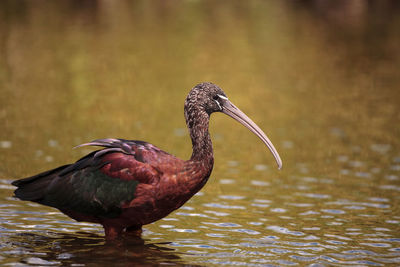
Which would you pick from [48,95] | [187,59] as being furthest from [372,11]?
[48,95]

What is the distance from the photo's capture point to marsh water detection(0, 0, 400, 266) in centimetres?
925

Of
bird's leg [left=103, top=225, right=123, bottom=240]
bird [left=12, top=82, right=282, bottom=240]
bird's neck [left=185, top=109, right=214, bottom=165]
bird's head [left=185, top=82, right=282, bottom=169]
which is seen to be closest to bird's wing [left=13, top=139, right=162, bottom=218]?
bird [left=12, top=82, right=282, bottom=240]

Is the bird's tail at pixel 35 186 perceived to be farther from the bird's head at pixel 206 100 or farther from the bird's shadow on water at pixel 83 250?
the bird's head at pixel 206 100

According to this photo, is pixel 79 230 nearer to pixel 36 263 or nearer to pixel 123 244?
pixel 123 244

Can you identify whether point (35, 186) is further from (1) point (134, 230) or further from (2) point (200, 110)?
(2) point (200, 110)

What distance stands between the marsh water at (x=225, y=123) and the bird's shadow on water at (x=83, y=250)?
0.08ft

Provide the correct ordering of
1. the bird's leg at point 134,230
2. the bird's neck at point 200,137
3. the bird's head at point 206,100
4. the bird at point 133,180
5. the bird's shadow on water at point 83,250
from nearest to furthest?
1. the bird's shadow on water at point 83,250
2. the bird at point 133,180
3. the bird's neck at point 200,137
4. the bird's head at point 206,100
5. the bird's leg at point 134,230

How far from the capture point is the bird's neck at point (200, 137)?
885 centimetres

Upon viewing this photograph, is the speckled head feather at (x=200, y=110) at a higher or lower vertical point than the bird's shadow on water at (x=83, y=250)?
higher

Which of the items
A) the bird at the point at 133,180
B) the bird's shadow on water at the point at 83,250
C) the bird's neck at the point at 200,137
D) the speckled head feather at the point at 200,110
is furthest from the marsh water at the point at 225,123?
the speckled head feather at the point at 200,110

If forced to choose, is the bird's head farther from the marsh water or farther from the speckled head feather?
the marsh water

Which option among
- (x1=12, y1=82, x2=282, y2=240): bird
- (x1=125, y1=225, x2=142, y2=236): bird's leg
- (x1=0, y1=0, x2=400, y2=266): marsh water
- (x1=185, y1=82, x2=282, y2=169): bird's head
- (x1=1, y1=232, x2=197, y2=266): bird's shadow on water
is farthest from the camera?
(x1=0, y1=0, x2=400, y2=266): marsh water

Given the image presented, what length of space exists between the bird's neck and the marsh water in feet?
3.67

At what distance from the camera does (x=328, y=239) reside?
970 cm
